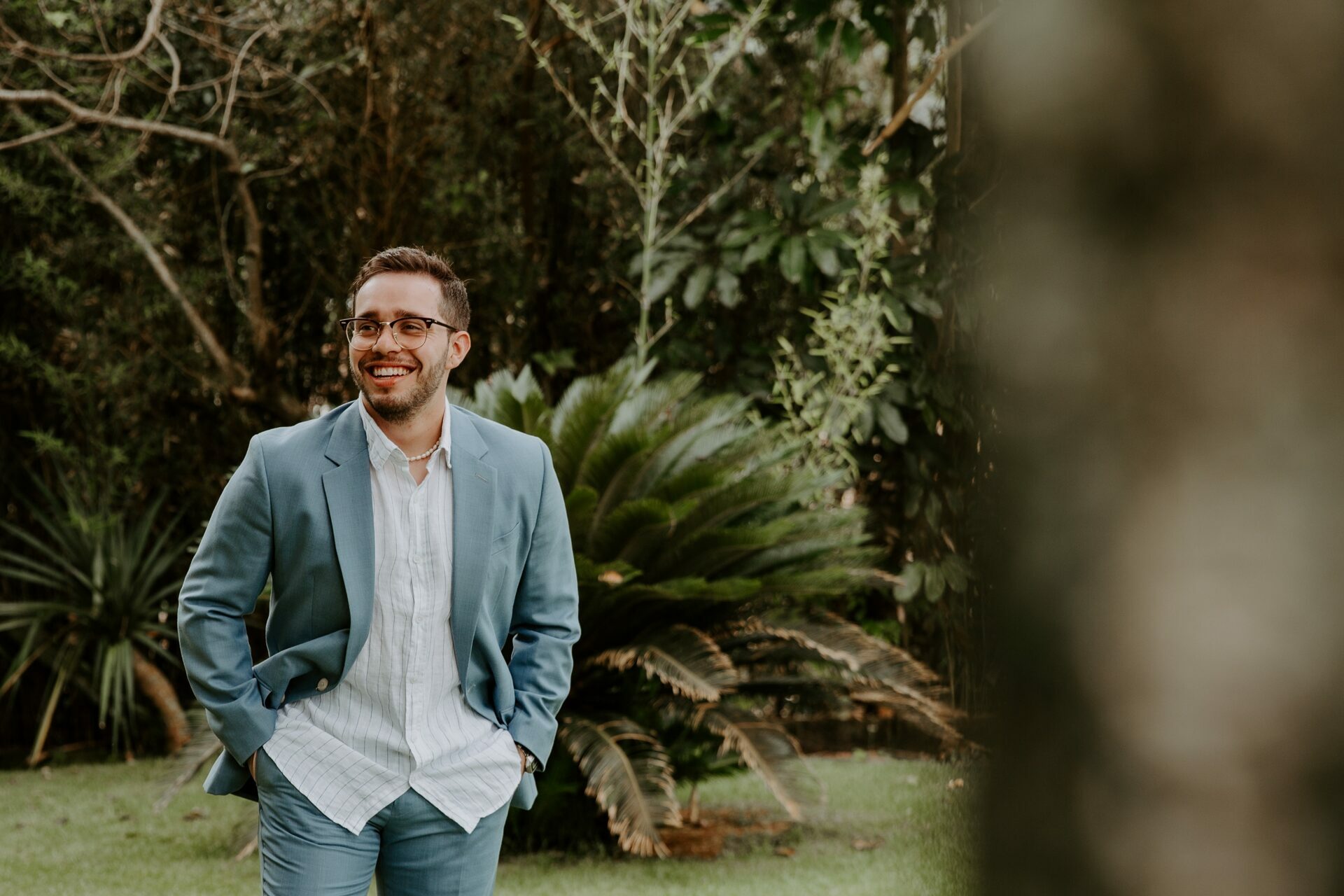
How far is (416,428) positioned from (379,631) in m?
0.40

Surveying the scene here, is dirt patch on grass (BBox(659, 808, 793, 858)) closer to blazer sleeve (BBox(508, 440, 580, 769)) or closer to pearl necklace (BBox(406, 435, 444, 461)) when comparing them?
blazer sleeve (BBox(508, 440, 580, 769))

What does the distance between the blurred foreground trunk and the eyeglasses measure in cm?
224

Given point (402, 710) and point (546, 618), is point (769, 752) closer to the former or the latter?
point (546, 618)

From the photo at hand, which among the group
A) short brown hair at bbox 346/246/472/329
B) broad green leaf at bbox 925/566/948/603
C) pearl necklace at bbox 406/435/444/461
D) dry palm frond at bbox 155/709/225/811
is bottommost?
dry palm frond at bbox 155/709/225/811

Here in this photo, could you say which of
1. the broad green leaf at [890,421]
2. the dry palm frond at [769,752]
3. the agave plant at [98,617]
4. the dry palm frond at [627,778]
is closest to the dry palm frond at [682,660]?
the dry palm frond at [769,752]

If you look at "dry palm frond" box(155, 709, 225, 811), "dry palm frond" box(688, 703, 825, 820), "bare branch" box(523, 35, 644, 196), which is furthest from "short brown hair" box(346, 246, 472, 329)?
"bare branch" box(523, 35, 644, 196)

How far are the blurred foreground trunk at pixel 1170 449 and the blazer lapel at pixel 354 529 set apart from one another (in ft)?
6.94

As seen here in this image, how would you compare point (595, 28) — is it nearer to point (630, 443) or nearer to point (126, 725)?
point (630, 443)

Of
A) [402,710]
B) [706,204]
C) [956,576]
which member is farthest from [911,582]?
[956,576]

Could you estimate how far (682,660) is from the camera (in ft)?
Result: 16.9

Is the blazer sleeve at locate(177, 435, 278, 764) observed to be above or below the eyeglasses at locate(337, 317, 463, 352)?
→ below

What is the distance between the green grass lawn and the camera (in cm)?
479

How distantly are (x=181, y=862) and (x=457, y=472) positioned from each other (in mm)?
3514

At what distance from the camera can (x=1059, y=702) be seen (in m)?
0.31
